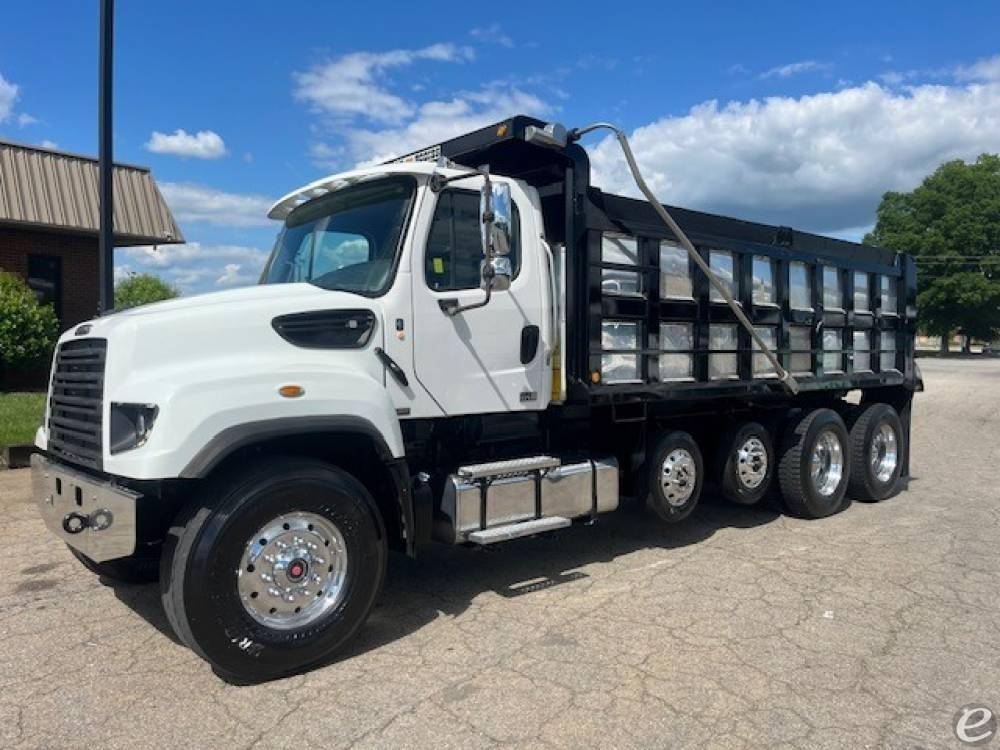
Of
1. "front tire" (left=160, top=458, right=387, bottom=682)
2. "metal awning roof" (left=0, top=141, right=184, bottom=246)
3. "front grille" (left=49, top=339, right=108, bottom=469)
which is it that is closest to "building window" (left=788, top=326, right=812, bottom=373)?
"front tire" (left=160, top=458, right=387, bottom=682)

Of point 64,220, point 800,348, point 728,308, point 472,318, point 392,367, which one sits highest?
point 64,220

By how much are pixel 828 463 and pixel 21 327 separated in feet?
44.6

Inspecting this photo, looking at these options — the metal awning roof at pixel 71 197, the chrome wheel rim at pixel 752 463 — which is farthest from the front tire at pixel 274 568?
the metal awning roof at pixel 71 197

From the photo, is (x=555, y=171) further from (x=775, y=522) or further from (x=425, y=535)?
(x=775, y=522)

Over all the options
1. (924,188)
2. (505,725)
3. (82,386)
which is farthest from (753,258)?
(924,188)

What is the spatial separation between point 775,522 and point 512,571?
118 inches

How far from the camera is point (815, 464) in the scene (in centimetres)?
769

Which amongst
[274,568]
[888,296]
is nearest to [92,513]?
[274,568]

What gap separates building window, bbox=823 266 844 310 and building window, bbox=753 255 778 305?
94cm

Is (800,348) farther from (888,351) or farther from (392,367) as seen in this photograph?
(392,367)

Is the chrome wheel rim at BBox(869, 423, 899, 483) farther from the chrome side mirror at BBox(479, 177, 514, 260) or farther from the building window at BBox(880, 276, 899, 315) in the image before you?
the chrome side mirror at BBox(479, 177, 514, 260)

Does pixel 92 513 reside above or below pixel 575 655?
above

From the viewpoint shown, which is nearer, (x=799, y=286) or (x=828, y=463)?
(x=799, y=286)

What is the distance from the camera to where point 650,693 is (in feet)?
12.6
